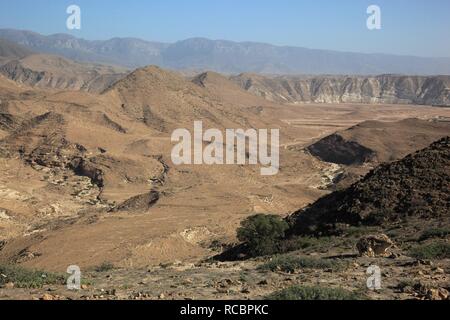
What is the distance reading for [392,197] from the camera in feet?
58.3

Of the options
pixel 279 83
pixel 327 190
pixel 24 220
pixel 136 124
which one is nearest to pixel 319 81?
pixel 279 83

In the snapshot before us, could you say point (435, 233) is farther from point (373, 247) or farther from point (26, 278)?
point (26, 278)

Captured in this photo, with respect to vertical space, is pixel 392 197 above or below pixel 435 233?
above

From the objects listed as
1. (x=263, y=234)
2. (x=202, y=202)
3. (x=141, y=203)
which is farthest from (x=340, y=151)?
(x=263, y=234)

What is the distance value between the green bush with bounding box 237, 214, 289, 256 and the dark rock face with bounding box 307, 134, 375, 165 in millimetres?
34299

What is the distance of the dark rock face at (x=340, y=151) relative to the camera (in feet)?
169

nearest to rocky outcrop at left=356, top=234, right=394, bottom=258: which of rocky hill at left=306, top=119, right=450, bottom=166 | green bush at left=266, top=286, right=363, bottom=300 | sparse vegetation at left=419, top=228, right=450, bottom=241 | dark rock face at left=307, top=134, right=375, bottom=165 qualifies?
sparse vegetation at left=419, top=228, right=450, bottom=241

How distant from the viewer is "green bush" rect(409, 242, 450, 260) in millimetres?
11031

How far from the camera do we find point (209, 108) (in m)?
64.4

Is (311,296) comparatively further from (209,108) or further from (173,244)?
(209,108)

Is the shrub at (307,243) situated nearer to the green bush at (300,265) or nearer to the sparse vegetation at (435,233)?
the sparse vegetation at (435,233)

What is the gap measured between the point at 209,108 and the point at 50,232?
41.0 m

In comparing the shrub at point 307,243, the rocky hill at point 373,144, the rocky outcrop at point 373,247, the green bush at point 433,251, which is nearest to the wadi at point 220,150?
the rocky hill at point 373,144

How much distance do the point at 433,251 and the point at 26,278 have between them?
27.5 feet
